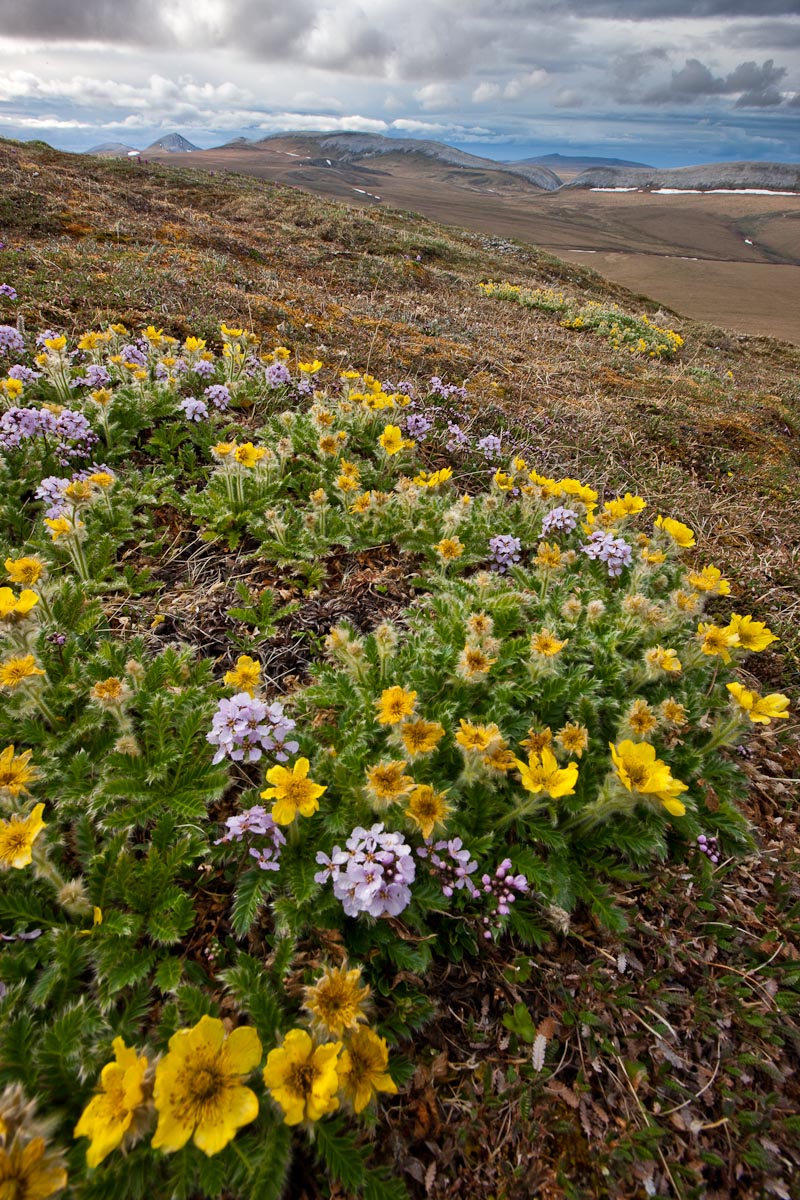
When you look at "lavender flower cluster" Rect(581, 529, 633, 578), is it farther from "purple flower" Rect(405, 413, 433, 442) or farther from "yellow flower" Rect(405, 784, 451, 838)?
"yellow flower" Rect(405, 784, 451, 838)

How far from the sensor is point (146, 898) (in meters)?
2.31

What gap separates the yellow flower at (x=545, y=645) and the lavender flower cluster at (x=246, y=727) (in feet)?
4.40

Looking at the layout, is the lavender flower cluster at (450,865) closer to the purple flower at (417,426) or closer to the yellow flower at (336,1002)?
the yellow flower at (336,1002)

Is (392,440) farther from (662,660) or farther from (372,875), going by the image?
(372,875)

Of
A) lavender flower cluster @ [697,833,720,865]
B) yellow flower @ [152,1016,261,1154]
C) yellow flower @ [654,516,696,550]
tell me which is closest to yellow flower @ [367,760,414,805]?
yellow flower @ [152,1016,261,1154]

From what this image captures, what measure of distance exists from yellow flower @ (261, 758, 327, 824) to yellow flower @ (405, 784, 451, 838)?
36 cm

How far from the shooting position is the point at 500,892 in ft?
7.97

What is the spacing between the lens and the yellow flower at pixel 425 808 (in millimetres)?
2283

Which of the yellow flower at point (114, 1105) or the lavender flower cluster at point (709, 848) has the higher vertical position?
the yellow flower at point (114, 1105)

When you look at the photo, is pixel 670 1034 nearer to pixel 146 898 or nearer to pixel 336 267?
pixel 146 898

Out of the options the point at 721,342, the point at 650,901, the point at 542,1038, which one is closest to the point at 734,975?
the point at 650,901

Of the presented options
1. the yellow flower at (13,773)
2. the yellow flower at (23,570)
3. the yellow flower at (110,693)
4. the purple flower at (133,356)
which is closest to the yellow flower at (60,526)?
the yellow flower at (23,570)

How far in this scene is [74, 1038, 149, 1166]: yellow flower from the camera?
156cm

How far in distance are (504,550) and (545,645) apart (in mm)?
1234
